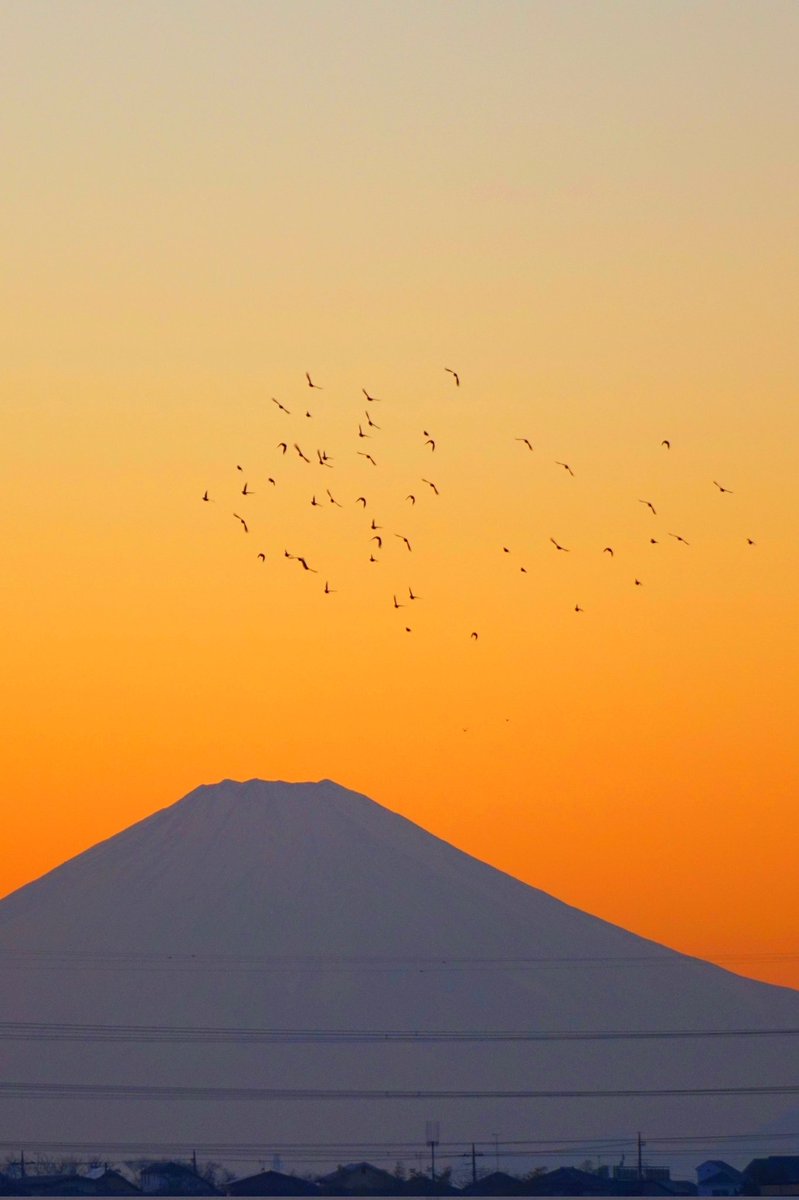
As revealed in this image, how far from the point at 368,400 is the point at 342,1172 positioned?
70855mm

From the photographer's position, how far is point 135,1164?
139 metres

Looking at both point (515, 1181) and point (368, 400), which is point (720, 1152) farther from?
point (368, 400)

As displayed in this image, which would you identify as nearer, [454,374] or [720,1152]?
[454,374]

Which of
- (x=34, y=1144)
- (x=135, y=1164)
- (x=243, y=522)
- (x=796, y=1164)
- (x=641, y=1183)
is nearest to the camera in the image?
(x=243, y=522)

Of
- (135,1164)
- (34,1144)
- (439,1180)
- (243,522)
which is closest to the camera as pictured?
(243,522)

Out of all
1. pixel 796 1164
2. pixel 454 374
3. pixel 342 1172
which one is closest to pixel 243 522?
pixel 454 374

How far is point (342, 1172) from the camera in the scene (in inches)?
4063

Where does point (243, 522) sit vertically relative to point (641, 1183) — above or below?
above

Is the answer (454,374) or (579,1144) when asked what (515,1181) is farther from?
(579,1144)

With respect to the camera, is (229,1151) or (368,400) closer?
(368,400)

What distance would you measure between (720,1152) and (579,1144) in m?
22.0

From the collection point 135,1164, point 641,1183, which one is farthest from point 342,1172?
point 135,1164

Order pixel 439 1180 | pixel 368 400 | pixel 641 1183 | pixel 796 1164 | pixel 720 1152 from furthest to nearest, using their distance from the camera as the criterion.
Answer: pixel 720 1152, pixel 439 1180, pixel 641 1183, pixel 796 1164, pixel 368 400

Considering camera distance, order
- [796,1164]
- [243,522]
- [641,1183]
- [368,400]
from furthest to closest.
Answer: [641,1183] < [796,1164] < [243,522] < [368,400]
